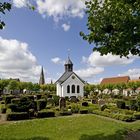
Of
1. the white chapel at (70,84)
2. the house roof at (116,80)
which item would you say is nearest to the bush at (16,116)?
the white chapel at (70,84)

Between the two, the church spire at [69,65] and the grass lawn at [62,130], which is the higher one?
the church spire at [69,65]

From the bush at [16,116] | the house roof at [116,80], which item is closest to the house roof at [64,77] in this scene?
the bush at [16,116]

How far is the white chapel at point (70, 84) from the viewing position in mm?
70562

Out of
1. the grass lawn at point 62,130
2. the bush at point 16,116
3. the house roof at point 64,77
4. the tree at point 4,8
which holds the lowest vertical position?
the grass lawn at point 62,130

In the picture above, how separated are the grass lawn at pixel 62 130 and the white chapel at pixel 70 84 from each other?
157 ft

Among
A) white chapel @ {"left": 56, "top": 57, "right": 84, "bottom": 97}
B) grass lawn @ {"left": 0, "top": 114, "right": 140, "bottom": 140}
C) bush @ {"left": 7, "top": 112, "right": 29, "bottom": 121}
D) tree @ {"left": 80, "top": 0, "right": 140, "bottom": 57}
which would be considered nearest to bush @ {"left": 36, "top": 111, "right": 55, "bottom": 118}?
bush @ {"left": 7, "top": 112, "right": 29, "bottom": 121}

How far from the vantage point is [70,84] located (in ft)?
233

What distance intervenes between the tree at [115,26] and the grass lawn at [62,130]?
5.47 meters

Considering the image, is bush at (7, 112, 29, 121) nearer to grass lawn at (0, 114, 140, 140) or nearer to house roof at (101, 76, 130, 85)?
grass lawn at (0, 114, 140, 140)

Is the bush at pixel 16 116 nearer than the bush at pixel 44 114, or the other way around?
the bush at pixel 16 116

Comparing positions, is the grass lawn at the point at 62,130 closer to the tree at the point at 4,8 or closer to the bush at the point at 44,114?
the bush at the point at 44,114

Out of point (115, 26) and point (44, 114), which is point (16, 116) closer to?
point (44, 114)

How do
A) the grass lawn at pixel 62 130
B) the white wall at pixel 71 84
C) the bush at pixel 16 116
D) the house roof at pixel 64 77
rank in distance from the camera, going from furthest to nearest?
the house roof at pixel 64 77 → the white wall at pixel 71 84 → the bush at pixel 16 116 → the grass lawn at pixel 62 130

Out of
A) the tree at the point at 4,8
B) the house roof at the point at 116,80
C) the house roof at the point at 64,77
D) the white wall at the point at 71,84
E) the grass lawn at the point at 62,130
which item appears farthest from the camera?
the house roof at the point at 116,80
